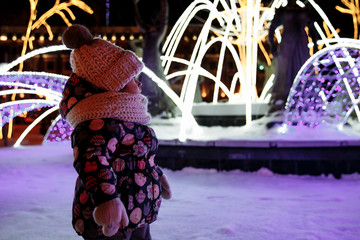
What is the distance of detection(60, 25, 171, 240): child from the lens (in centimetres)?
185

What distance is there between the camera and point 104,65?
2.05 metres

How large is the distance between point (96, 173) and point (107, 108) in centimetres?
32

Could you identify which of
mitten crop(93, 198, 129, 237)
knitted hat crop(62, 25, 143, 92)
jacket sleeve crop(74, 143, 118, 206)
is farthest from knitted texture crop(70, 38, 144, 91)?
mitten crop(93, 198, 129, 237)

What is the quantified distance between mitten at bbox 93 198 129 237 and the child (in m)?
0.01

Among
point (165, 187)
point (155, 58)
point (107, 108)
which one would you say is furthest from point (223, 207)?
point (155, 58)

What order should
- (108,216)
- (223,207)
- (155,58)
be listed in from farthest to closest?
(155,58) → (223,207) → (108,216)

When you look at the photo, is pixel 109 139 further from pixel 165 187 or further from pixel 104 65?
pixel 165 187

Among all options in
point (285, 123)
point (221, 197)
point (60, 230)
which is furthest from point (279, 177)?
point (60, 230)

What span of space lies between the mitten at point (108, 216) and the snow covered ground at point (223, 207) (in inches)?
61.9

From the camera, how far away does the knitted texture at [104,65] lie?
80.1 inches

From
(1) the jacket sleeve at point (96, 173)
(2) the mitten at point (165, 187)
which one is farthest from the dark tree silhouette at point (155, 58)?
(1) the jacket sleeve at point (96, 173)

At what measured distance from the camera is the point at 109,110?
6.48 ft

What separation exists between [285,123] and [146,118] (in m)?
5.56

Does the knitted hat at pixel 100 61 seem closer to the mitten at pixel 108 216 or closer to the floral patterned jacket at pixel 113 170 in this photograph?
the floral patterned jacket at pixel 113 170
